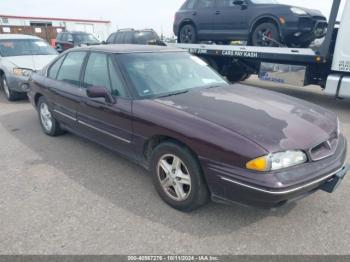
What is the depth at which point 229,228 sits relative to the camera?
2.75 meters

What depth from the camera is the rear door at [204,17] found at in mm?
9049

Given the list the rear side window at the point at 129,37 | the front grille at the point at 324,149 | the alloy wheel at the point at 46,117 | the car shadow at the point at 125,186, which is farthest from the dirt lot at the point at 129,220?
the rear side window at the point at 129,37

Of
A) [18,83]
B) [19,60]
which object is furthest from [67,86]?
[19,60]

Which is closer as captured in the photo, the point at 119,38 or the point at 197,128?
the point at 197,128

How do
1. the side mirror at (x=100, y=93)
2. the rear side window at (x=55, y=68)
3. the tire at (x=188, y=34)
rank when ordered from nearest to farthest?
the side mirror at (x=100, y=93), the rear side window at (x=55, y=68), the tire at (x=188, y=34)

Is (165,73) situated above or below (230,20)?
below

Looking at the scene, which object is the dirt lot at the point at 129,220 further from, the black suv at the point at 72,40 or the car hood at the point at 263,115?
the black suv at the point at 72,40

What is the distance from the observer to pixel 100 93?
11.1 feet

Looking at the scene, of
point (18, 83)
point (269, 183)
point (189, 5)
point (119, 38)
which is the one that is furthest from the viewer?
point (119, 38)

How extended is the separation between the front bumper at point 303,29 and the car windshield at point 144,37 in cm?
668

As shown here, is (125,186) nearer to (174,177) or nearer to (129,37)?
(174,177)

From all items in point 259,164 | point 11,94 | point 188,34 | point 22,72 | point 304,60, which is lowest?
point 11,94

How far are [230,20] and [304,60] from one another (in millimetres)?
2447

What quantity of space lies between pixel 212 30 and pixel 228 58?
973mm
